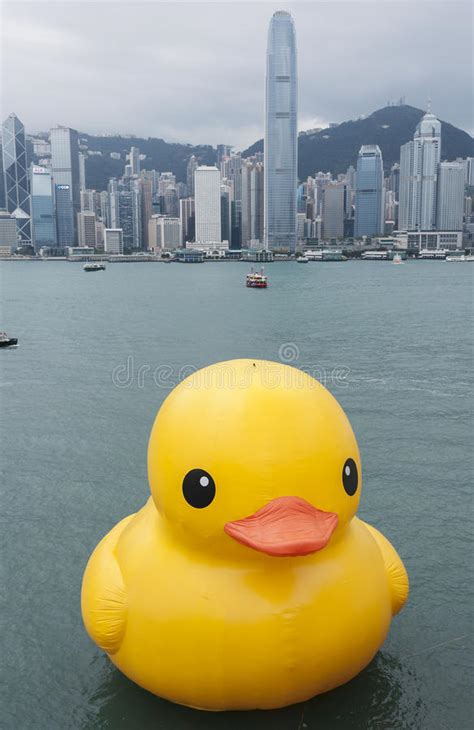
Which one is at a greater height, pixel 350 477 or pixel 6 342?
pixel 350 477

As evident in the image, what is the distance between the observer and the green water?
766cm

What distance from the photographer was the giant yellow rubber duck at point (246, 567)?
6.21m

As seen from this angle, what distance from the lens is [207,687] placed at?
21.0 ft

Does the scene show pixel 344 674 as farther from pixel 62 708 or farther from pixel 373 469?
pixel 373 469

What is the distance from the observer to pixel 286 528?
19.4ft

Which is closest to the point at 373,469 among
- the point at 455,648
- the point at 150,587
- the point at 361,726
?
the point at 455,648

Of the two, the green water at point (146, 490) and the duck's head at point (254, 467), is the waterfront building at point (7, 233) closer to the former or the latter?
the green water at point (146, 490)

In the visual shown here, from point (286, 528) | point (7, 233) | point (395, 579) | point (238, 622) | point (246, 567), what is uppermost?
point (7, 233)

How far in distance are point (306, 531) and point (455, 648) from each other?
4039mm

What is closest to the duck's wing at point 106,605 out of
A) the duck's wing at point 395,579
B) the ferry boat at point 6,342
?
the duck's wing at point 395,579

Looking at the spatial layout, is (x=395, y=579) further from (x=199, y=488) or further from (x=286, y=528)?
(x=199, y=488)

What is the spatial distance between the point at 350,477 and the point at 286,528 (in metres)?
1.03

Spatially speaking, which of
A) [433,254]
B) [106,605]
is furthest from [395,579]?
[433,254]

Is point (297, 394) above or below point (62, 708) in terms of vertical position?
above
